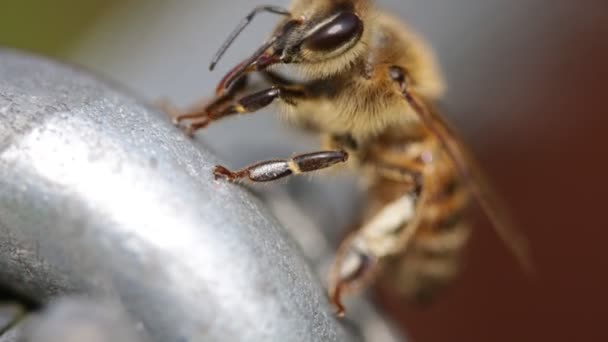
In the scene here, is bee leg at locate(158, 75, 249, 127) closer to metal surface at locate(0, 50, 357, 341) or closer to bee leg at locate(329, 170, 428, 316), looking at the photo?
bee leg at locate(329, 170, 428, 316)

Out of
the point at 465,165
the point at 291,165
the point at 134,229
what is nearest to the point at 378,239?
the point at 465,165

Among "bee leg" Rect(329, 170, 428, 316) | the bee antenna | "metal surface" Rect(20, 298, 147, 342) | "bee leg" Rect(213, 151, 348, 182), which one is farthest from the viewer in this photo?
"bee leg" Rect(329, 170, 428, 316)

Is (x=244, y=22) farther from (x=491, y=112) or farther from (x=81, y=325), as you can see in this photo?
(x=491, y=112)

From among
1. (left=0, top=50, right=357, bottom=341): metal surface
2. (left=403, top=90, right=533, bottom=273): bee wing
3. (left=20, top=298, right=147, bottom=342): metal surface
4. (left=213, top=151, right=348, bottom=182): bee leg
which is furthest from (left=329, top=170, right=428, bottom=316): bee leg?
(left=20, top=298, right=147, bottom=342): metal surface

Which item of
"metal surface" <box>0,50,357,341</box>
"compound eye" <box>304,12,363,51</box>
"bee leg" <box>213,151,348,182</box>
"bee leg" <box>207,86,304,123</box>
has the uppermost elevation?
"compound eye" <box>304,12,363,51</box>

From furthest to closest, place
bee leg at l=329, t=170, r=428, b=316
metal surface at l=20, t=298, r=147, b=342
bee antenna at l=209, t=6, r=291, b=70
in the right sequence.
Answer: bee leg at l=329, t=170, r=428, b=316
bee antenna at l=209, t=6, r=291, b=70
metal surface at l=20, t=298, r=147, b=342

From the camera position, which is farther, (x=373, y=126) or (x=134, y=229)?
(x=373, y=126)
